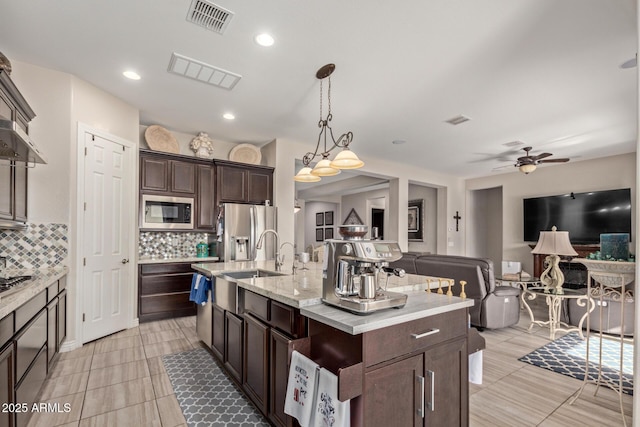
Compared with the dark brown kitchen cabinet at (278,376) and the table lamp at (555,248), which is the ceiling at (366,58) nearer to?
the table lamp at (555,248)

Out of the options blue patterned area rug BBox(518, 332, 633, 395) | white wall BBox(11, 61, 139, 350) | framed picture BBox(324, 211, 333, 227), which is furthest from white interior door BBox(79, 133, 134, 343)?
framed picture BBox(324, 211, 333, 227)

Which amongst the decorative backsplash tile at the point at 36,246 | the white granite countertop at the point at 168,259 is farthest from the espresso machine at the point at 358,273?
the white granite countertop at the point at 168,259

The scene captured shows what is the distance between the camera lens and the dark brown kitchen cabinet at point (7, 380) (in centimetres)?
140

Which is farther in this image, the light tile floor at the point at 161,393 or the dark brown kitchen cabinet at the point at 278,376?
the light tile floor at the point at 161,393

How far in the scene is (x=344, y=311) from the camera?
1503 mm

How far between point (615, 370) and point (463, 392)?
7.34 ft

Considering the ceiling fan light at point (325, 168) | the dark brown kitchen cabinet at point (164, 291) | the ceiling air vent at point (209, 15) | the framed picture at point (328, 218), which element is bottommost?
the dark brown kitchen cabinet at point (164, 291)

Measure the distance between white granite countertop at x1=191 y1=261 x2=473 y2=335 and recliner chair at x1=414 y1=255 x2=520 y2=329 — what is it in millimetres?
1742

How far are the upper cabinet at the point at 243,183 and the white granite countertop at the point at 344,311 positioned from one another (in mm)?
2883

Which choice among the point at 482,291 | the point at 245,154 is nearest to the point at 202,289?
the point at 245,154

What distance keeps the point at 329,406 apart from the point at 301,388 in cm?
21

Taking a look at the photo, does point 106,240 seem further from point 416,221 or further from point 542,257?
point 542,257

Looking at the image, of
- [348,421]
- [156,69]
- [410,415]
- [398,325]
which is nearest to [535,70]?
[398,325]

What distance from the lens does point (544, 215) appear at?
657 cm
